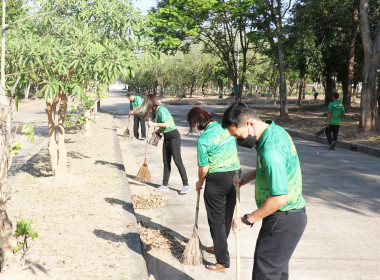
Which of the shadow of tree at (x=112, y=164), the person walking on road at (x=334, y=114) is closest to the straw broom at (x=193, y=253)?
the shadow of tree at (x=112, y=164)

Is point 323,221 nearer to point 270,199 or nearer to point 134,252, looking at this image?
point 134,252

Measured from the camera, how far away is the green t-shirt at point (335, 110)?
13211 millimetres

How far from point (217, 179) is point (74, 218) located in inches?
79.4

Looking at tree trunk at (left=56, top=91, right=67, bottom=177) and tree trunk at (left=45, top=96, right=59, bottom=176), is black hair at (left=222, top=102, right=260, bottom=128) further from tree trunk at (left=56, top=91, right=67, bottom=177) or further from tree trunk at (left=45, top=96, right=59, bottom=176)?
tree trunk at (left=45, top=96, right=59, bottom=176)

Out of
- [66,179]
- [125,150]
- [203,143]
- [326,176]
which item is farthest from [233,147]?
[125,150]

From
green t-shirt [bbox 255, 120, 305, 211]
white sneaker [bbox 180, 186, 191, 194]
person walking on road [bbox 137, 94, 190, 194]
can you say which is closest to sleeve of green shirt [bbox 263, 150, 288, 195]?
green t-shirt [bbox 255, 120, 305, 211]

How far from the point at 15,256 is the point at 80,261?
590 millimetres

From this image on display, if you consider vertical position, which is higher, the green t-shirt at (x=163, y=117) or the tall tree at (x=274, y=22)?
the tall tree at (x=274, y=22)

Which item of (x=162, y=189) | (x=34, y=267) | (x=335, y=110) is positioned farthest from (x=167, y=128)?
(x=335, y=110)

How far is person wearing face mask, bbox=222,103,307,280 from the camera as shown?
2803mm

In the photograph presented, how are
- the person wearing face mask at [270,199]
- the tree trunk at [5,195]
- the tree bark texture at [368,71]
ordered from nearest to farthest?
the person wearing face mask at [270,199], the tree trunk at [5,195], the tree bark texture at [368,71]

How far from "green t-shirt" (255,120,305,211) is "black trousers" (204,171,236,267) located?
1.46 meters

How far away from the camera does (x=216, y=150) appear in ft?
14.9

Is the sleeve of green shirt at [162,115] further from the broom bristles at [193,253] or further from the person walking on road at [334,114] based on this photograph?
the person walking on road at [334,114]
